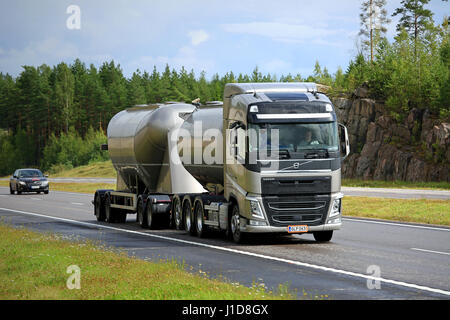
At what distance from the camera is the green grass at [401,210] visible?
25611mm

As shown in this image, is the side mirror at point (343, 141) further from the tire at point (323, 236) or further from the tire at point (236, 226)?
the tire at point (236, 226)

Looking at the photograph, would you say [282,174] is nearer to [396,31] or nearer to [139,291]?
→ [139,291]

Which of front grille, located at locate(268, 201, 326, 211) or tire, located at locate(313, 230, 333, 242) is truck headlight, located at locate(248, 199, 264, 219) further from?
tire, located at locate(313, 230, 333, 242)

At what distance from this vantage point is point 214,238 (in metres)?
20.3

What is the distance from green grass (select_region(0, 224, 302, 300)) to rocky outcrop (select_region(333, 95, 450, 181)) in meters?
41.9

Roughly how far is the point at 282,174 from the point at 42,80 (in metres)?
128

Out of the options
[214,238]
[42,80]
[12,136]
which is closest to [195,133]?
[214,238]

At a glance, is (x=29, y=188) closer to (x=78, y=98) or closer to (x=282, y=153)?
(x=282, y=153)

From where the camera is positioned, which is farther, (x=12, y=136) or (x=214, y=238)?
(x=12, y=136)

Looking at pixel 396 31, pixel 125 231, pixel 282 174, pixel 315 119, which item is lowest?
pixel 125 231

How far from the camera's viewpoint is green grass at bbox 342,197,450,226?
84.0 feet
